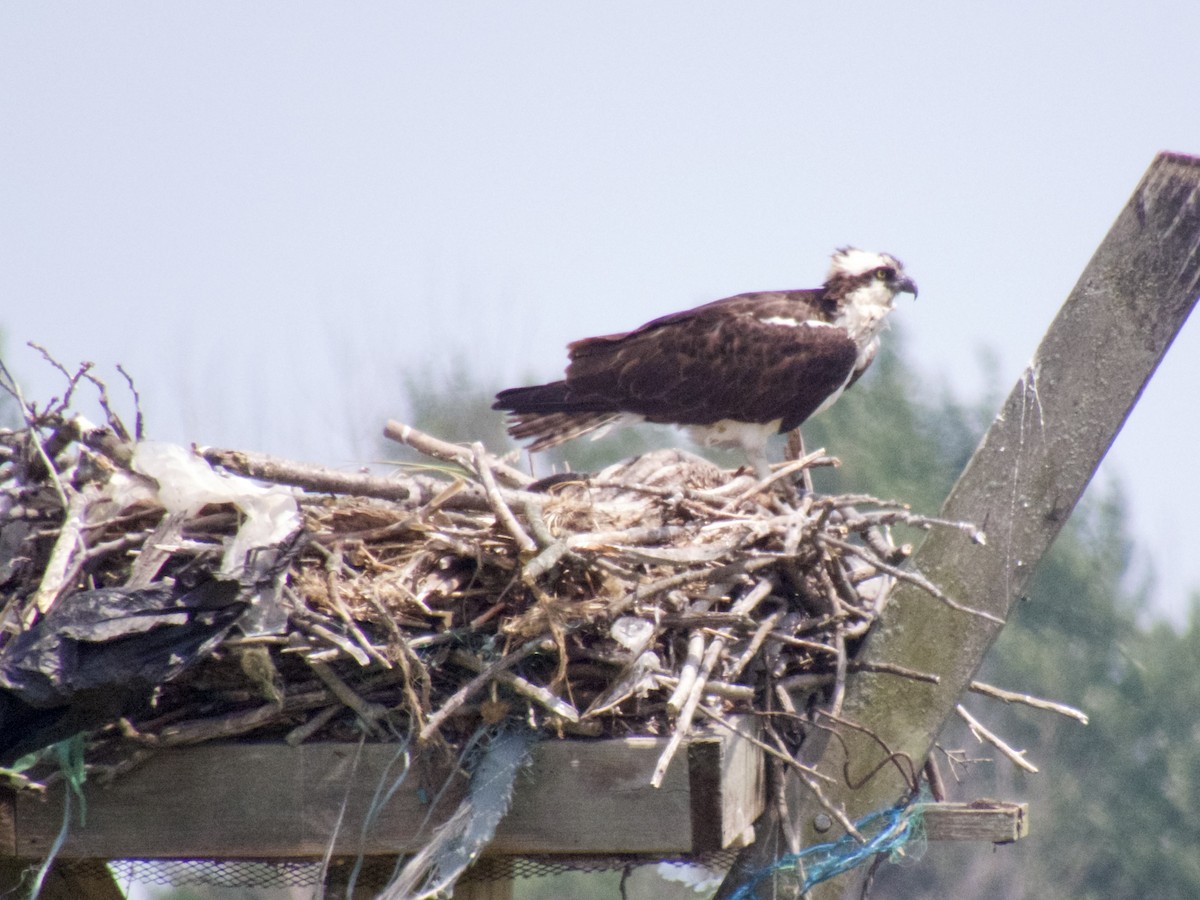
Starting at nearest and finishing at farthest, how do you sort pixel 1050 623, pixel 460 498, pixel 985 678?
pixel 460 498, pixel 1050 623, pixel 985 678

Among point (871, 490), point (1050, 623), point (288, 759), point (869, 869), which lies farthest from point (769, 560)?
point (1050, 623)

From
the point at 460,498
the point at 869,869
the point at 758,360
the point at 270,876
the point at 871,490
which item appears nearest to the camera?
the point at 460,498

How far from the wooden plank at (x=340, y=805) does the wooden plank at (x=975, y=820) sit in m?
0.86

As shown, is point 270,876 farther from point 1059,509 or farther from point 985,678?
point 985,678

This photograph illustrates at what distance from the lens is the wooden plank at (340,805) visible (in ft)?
10.1

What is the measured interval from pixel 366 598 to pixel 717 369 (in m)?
2.81

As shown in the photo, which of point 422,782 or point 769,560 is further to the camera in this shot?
point 769,560

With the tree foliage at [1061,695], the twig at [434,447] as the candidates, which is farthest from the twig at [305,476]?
the tree foliage at [1061,695]

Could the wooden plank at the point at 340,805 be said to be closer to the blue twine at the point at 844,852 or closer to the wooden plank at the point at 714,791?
the wooden plank at the point at 714,791

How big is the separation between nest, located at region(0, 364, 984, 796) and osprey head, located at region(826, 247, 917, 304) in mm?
2576

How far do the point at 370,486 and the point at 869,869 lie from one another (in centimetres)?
169

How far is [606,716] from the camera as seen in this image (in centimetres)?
320

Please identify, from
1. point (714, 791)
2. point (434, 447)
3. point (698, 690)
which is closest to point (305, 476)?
point (434, 447)

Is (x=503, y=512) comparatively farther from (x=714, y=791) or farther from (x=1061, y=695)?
(x=1061, y=695)
